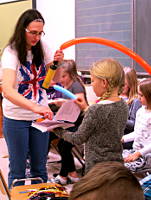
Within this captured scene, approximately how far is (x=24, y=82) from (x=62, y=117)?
1.21 ft

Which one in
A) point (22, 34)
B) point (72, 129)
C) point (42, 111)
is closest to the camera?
point (42, 111)

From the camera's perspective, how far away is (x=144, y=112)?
130 inches

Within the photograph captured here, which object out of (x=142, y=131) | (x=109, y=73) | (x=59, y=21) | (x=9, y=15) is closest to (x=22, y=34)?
(x=109, y=73)

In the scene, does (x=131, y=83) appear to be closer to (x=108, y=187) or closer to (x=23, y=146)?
(x=23, y=146)

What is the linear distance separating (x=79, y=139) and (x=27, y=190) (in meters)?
0.44

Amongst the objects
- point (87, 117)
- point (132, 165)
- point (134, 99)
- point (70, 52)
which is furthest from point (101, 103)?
point (70, 52)

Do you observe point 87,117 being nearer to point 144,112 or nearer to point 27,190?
point 27,190

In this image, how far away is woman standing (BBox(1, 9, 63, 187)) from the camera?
2414 millimetres

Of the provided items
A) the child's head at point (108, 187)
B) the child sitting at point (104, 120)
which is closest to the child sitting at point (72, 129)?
the child sitting at point (104, 120)

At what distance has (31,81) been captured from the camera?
8.27 ft

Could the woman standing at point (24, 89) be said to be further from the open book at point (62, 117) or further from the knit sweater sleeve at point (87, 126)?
the knit sweater sleeve at point (87, 126)

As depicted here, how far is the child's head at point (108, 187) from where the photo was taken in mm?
980

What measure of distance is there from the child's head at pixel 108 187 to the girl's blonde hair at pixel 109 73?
49.1 inches

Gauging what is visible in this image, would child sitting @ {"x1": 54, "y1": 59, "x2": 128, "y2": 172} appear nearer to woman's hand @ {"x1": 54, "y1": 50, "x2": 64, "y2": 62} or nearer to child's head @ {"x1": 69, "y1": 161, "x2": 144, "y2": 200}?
woman's hand @ {"x1": 54, "y1": 50, "x2": 64, "y2": 62}
